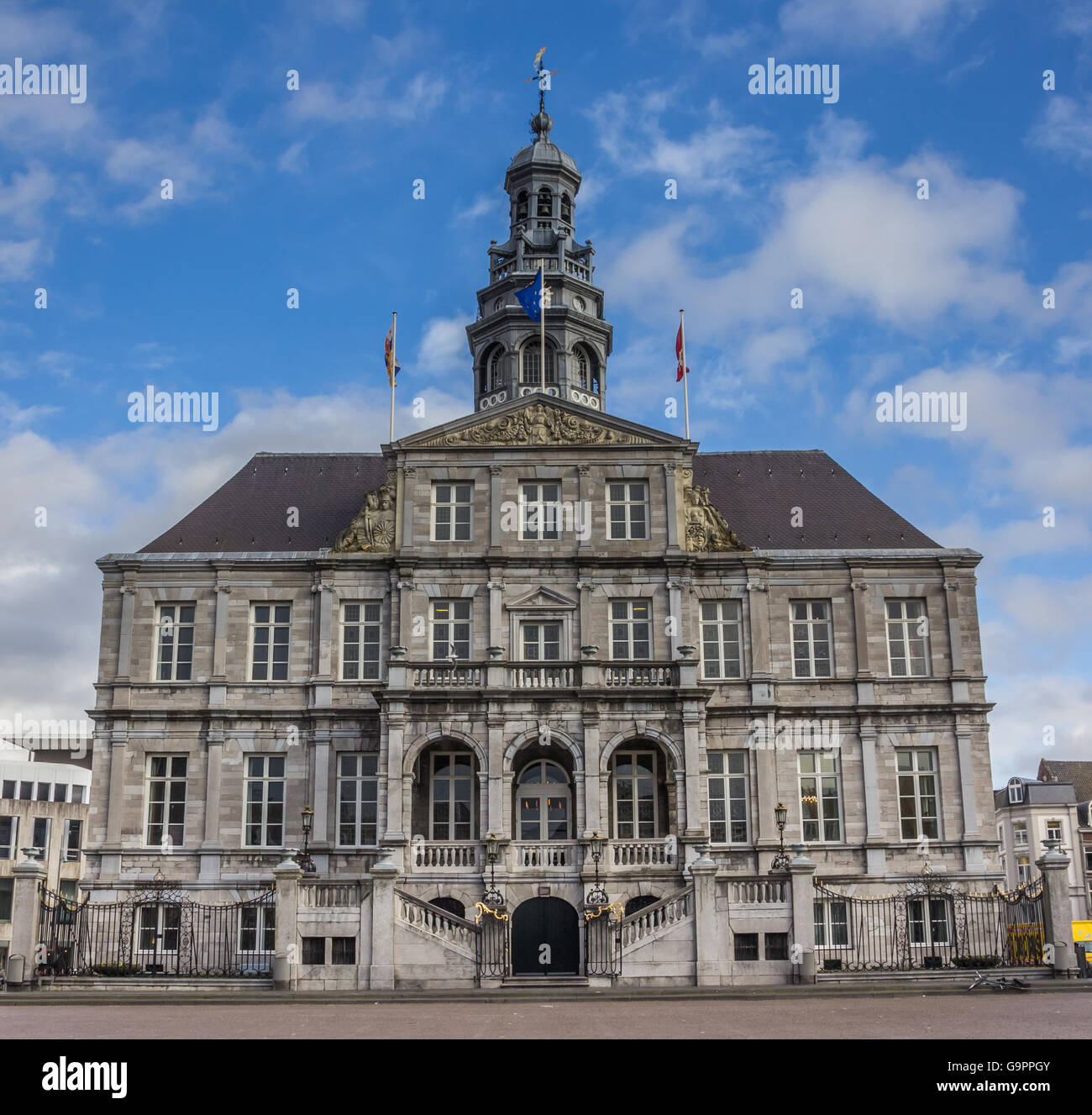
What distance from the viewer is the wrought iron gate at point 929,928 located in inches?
1329

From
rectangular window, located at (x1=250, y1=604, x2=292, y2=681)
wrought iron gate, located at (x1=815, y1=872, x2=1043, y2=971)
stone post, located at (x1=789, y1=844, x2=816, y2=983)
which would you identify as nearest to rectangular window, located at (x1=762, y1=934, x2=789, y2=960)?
stone post, located at (x1=789, y1=844, x2=816, y2=983)

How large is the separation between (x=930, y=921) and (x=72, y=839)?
61.3 meters

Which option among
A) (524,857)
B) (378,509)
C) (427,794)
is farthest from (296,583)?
(524,857)

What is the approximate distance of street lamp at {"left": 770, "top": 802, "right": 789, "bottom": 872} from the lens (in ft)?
119

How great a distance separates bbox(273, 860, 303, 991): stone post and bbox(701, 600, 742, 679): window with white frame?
15.4 metres

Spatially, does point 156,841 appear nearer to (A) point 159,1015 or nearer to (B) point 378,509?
(B) point 378,509

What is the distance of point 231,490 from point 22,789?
4871cm

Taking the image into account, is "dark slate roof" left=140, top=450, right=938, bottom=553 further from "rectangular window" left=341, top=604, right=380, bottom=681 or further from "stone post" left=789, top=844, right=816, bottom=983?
"stone post" left=789, top=844, right=816, bottom=983

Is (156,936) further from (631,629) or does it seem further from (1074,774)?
(1074,774)

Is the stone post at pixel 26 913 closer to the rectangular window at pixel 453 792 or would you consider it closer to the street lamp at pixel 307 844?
the street lamp at pixel 307 844

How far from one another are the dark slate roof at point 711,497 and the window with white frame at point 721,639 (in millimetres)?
3020

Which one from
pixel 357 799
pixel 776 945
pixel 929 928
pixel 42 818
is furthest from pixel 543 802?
pixel 42 818

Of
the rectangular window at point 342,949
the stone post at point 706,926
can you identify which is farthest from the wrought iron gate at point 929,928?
the rectangular window at point 342,949

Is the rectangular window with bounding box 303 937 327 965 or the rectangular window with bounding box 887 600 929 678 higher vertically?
the rectangular window with bounding box 887 600 929 678
